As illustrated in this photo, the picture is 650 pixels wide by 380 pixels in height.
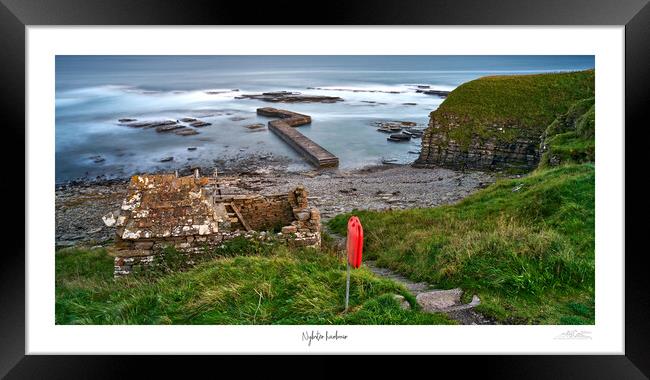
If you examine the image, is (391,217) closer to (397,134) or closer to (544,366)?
(397,134)

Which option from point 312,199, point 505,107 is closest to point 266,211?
point 312,199

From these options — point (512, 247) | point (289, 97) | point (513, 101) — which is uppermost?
point (513, 101)

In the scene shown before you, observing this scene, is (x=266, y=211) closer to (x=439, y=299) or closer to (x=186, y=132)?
(x=186, y=132)

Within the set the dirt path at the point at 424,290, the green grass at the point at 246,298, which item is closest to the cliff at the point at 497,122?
the dirt path at the point at 424,290

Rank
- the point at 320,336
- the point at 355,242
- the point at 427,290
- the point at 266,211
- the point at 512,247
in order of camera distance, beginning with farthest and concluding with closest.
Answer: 1. the point at 266,211
2. the point at 512,247
3. the point at 427,290
4. the point at 320,336
5. the point at 355,242

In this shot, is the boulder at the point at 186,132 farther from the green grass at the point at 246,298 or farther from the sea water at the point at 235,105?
the green grass at the point at 246,298

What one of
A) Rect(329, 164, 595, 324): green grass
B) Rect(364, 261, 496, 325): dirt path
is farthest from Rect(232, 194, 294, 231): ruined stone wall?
Rect(364, 261, 496, 325): dirt path

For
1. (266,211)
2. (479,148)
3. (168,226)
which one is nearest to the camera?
(168,226)
